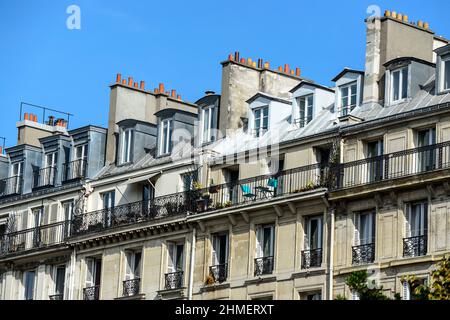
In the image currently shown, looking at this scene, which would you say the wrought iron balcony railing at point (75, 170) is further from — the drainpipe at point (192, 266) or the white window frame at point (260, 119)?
the white window frame at point (260, 119)

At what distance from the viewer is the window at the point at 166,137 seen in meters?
52.2

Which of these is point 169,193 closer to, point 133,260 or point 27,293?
point 133,260

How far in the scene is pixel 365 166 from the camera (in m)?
42.9

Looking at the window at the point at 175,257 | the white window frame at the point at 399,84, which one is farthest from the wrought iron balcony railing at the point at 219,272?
the white window frame at the point at 399,84

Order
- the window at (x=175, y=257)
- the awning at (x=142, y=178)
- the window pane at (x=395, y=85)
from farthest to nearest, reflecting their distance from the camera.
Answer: the awning at (x=142, y=178)
the window at (x=175, y=257)
the window pane at (x=395, y=85)

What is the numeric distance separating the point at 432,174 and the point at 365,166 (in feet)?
10.7

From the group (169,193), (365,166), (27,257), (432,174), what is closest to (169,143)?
(169,193)

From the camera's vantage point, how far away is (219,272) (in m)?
47.2

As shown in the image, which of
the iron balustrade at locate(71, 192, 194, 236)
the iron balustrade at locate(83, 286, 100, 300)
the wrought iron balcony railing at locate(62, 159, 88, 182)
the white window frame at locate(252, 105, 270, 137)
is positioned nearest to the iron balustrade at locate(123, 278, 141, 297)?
the iron balustrade at locate(83, 286, 100, 300)

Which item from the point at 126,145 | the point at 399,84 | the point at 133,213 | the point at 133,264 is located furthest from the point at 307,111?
the point at 126,145

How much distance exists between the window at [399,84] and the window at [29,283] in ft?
59.7

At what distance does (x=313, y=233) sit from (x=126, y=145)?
12419 mm

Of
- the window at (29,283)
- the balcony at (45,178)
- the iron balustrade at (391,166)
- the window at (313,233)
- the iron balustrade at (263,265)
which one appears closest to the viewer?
the iron balustrade at (391,166)

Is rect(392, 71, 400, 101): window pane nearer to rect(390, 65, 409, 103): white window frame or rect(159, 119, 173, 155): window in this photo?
rect(390, 65, 409, 103): white window frame
